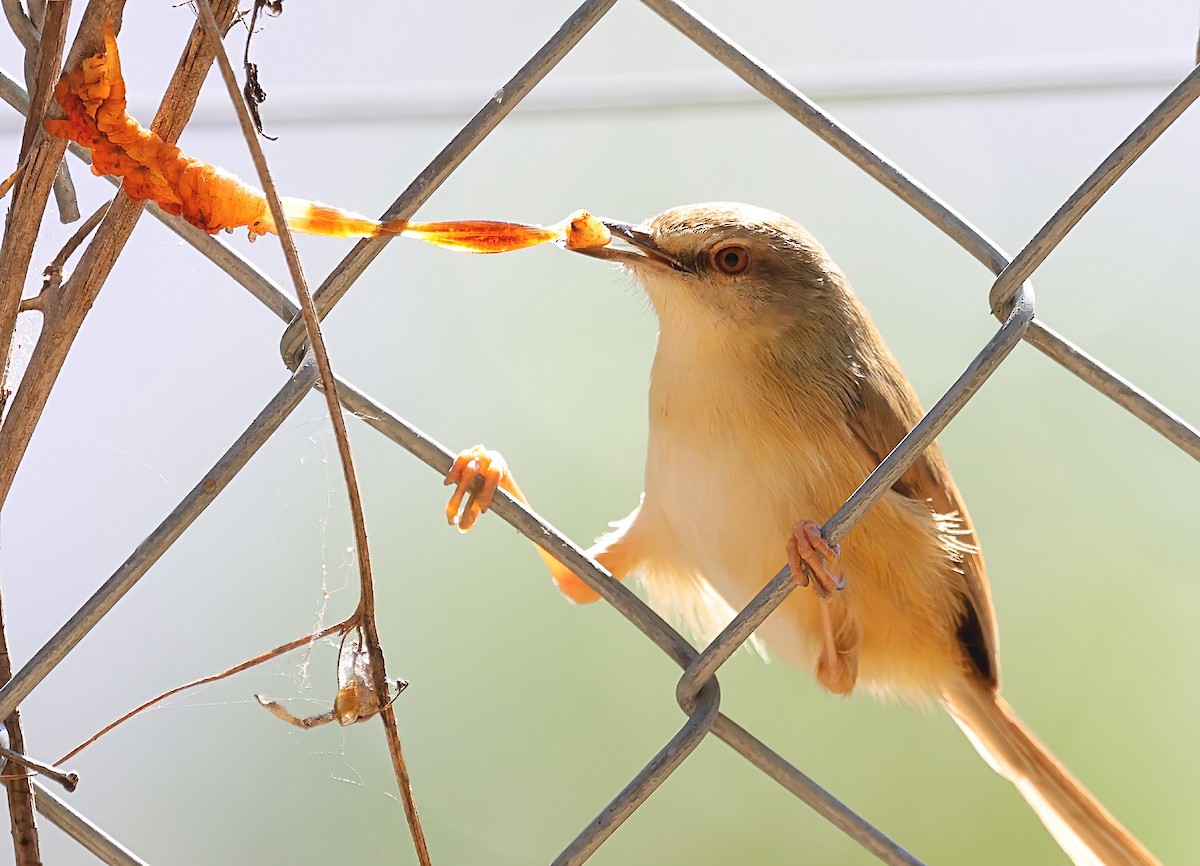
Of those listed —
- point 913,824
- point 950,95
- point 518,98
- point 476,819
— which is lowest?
point 476,819

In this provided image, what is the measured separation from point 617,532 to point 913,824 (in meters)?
1.57

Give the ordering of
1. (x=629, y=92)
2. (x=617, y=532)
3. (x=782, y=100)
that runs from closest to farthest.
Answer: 1. (x=782, y=100)
2. (x=617, y=532)
3. (x=629, y=92)

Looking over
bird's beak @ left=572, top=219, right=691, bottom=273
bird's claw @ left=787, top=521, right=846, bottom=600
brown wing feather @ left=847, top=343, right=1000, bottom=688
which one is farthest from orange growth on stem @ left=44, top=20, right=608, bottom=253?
brown wing feather @ left=847, top=343, right=1000, bottom=688

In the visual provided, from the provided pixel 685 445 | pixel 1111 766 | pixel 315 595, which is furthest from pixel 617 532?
pixel 1111 766

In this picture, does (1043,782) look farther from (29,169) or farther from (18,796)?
(29,169)

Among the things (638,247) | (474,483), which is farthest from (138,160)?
(638,247)

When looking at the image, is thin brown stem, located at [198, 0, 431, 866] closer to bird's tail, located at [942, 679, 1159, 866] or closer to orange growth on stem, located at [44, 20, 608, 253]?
orange growth on stem, located at [44, 20, 608, 253]

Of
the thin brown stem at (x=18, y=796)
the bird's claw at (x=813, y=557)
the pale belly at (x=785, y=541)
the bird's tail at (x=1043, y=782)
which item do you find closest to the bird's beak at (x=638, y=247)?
the pale belly at (x=785, y=541)

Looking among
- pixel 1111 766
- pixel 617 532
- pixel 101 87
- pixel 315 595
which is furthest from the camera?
pixel 1111 766

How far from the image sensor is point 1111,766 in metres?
3.02

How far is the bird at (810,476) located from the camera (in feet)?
5.17

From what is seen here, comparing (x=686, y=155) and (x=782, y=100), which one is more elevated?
(x=686, y=155)

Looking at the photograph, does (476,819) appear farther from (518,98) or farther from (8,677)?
(518,98)

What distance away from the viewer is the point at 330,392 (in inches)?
30.3
